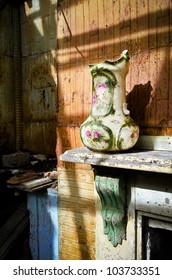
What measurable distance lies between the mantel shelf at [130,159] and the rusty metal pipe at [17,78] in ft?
14.1

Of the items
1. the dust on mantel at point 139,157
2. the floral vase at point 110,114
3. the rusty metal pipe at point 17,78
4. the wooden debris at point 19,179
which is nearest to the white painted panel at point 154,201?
the dust on mantel at point 139,157

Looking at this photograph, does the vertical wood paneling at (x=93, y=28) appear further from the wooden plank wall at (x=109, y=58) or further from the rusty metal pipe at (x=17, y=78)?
the rusty metal pipe at (x=17, y=78)

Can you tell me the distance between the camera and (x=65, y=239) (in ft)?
9.35

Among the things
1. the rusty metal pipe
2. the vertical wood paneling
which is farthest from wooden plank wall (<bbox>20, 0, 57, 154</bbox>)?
the vertical wood paneling

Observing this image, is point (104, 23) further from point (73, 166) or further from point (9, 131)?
point (9, 131)

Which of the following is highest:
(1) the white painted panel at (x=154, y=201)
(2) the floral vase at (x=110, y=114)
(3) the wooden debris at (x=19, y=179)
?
(2) the floral vase at (x=110, y=114)

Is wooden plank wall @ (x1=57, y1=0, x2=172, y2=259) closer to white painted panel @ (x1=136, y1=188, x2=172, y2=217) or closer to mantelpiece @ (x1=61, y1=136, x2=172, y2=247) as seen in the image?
mantelpiece @ (x1=61, y1=136, x2=172, y2=247)

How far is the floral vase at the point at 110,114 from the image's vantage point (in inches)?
75.9

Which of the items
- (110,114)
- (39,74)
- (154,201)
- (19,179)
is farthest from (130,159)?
(39,74)

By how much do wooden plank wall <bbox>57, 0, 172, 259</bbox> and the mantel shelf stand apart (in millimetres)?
391

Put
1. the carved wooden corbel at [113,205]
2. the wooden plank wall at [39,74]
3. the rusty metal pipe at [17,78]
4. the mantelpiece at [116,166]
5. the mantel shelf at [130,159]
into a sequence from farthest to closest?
the rusty metal pipe at [17,78]
the wooden plank wall at [39,74]
the carved wooden corbel at [113,205]
the mantelpiece at [116,166]
the mantel shelf at [130,159]

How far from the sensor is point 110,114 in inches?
77.6
